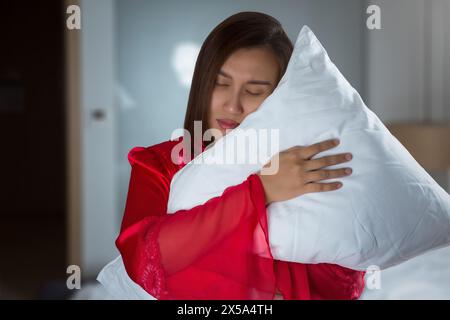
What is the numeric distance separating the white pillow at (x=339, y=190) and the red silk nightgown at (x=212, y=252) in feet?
0.09

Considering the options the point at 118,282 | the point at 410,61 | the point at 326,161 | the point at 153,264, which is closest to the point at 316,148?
the point at 326,161

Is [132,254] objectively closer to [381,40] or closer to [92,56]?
[381,40]

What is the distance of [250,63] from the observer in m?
0.72

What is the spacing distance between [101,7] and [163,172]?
143cm

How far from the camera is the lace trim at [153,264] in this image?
2.14ft

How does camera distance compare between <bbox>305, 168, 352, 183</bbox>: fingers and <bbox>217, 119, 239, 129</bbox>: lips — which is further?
<bbox>217, 119, 239, 129</bbox>: lips

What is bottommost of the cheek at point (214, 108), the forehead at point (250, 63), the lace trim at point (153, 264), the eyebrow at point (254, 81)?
the lace trim at point (153, 264)

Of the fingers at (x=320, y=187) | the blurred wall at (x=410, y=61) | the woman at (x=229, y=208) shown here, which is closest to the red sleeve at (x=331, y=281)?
the woman at (x=229, y=208)

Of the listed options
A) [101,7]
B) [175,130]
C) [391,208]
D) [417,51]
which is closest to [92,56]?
[101,7]

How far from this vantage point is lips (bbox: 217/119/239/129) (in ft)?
2.41

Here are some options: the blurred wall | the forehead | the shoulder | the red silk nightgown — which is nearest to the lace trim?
the red silk nightgown

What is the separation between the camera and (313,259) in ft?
2.12

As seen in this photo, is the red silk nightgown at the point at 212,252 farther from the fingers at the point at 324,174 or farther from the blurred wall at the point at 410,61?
the blurred wall at the point at 410,61

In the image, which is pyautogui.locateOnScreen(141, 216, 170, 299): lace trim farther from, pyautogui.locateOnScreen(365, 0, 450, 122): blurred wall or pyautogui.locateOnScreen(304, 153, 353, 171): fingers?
pyautogui.locateOnScreen(365, 0, 450, 122): blurred wall
